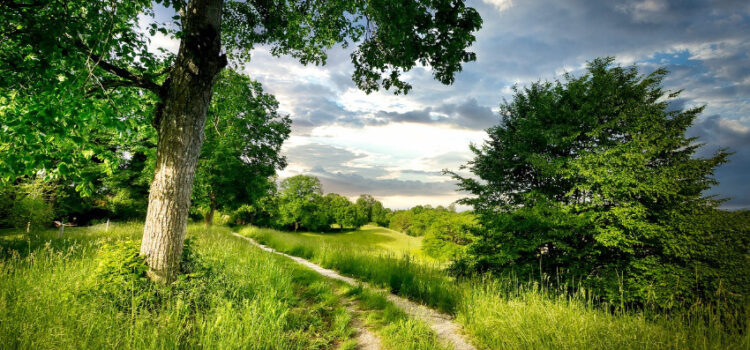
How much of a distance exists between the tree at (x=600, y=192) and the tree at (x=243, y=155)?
15.9 meters

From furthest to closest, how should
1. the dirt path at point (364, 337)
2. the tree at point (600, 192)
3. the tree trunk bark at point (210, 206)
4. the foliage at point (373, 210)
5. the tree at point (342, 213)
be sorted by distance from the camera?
the foliage at point (373, 210) → the tree at point (342, 213) → the tree trunk bark at point (210, 206) → the tree at point (600, 192) → the dirt path at point (364, 337)

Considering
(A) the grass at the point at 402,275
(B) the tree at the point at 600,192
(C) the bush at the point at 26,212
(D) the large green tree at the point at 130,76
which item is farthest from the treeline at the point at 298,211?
(D) the large green tree at the point at 130,76

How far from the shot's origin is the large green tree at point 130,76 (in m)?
3.15

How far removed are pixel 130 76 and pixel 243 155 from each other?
17.5 m

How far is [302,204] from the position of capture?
147 ft

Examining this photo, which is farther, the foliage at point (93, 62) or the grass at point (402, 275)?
the grass at point (402, 275)

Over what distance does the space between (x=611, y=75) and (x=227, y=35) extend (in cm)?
1576

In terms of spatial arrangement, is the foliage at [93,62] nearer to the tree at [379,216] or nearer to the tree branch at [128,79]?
the tree branch at [128,79]

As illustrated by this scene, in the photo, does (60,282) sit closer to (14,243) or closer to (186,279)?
(186,279)

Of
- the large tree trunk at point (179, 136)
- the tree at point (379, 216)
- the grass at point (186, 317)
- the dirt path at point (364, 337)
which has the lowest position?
the tree at point (379, 216)

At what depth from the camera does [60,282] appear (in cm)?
369

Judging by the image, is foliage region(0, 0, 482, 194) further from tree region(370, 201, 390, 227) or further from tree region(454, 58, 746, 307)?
tree region(370, 201, 390, 227)

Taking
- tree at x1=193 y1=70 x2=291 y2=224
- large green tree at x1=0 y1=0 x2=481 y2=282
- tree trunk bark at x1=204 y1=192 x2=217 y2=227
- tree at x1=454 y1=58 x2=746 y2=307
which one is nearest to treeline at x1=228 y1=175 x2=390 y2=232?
tree trunk bark at x1=204 y1=192 x2=217 y2=227

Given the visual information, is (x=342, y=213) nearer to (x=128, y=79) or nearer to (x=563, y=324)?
(x=128, y=79)
